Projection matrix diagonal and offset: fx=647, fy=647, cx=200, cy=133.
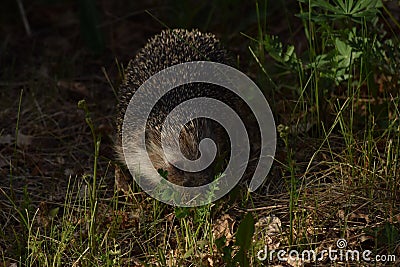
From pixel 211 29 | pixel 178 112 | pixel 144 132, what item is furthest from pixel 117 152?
pixel 211 29

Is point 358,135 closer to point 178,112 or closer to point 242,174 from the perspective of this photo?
point 242,174

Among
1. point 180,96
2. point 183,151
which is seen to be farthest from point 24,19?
point 183,151

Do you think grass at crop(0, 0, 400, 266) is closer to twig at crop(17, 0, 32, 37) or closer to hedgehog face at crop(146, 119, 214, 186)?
hedgehog face at crop(146, 119, 214, 186)

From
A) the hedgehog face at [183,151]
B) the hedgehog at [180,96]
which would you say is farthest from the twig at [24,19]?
the hedgehog face at [183,151]

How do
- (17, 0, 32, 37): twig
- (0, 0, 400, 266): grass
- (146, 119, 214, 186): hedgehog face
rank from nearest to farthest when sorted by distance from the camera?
(0, 0, 400, 266): grass → (146, 119, 214, 186): hedgehog face → (17, 0, 32, 37): twig

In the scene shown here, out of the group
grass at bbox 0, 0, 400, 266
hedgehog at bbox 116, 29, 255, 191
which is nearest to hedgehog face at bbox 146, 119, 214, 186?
hedgehog at bbox 116, 29, 255, 191
